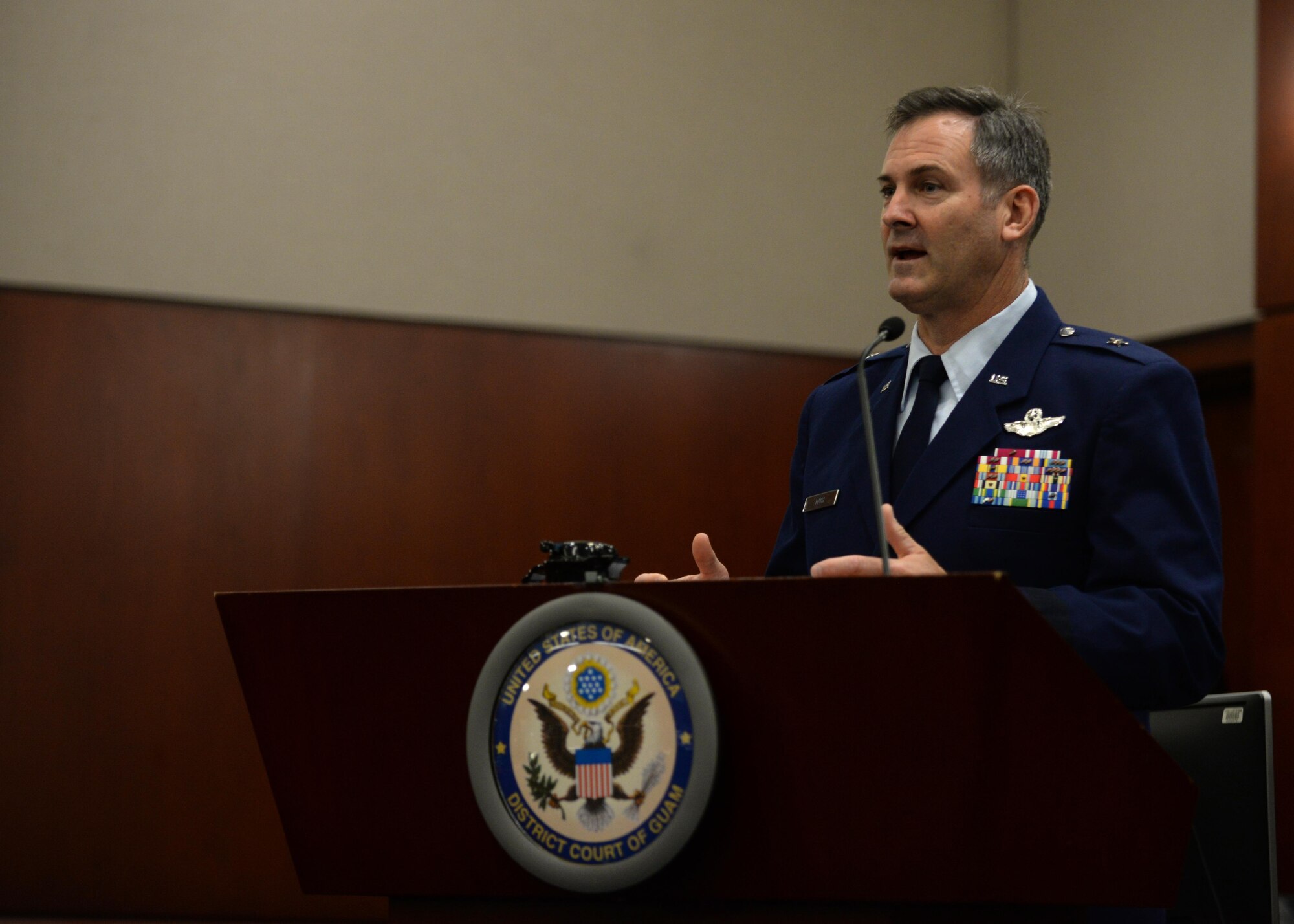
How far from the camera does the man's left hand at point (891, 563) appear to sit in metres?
0.92

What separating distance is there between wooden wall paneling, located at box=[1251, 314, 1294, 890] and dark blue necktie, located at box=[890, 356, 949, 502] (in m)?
2.67

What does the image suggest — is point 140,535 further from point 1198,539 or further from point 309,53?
point 1198,539

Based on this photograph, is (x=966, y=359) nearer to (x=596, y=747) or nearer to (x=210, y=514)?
(x=596, y=747)

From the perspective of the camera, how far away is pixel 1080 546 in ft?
4.30

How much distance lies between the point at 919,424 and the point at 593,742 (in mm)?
756

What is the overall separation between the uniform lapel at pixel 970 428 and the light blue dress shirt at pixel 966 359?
25 mm

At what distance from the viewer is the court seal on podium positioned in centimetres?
84

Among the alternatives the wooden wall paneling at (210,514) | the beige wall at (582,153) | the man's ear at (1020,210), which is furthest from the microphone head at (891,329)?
the beige wall at (582,153)

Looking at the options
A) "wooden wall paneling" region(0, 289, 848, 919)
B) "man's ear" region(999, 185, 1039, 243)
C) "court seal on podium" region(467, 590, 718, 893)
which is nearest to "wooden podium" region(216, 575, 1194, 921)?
"court seal on podium" region(467, 590, 718, 893)

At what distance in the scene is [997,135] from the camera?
1.63 meters

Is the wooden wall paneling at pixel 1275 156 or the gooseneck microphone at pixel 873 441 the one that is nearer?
the gooseneck microphone at pixel 873 441

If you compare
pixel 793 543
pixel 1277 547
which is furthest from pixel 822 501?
pixel 1277 547

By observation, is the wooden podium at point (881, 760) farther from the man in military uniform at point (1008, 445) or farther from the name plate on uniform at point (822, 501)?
the name plate on uniform at point (822, 501)

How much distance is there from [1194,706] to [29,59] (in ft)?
12.2
